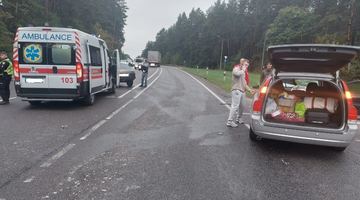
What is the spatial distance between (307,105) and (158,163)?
3.42 meters

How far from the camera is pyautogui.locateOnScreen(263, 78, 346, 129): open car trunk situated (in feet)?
21.7

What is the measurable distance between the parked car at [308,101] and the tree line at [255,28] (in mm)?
36728

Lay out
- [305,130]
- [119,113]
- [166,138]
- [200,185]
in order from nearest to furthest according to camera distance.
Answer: [200,185]
[305,130]
[166,138]
[119,113]

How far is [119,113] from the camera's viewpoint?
33.8 feet

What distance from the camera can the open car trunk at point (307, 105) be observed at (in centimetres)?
661

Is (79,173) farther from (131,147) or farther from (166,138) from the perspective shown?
(166,138)

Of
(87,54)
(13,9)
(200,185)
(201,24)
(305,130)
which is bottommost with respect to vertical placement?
(200,185)

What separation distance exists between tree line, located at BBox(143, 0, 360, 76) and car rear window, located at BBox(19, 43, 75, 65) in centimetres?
3681

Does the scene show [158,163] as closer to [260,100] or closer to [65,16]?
[260,100]

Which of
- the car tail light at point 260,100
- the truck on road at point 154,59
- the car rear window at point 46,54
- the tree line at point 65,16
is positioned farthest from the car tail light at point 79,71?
the truck on road at point 154,59

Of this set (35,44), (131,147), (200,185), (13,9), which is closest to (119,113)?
(35,44)

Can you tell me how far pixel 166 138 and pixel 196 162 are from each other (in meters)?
1.72

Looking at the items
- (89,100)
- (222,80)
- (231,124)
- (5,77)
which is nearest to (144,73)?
(89,100)

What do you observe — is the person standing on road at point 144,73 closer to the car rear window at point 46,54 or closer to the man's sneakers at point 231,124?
the car rear window at point 46,54
